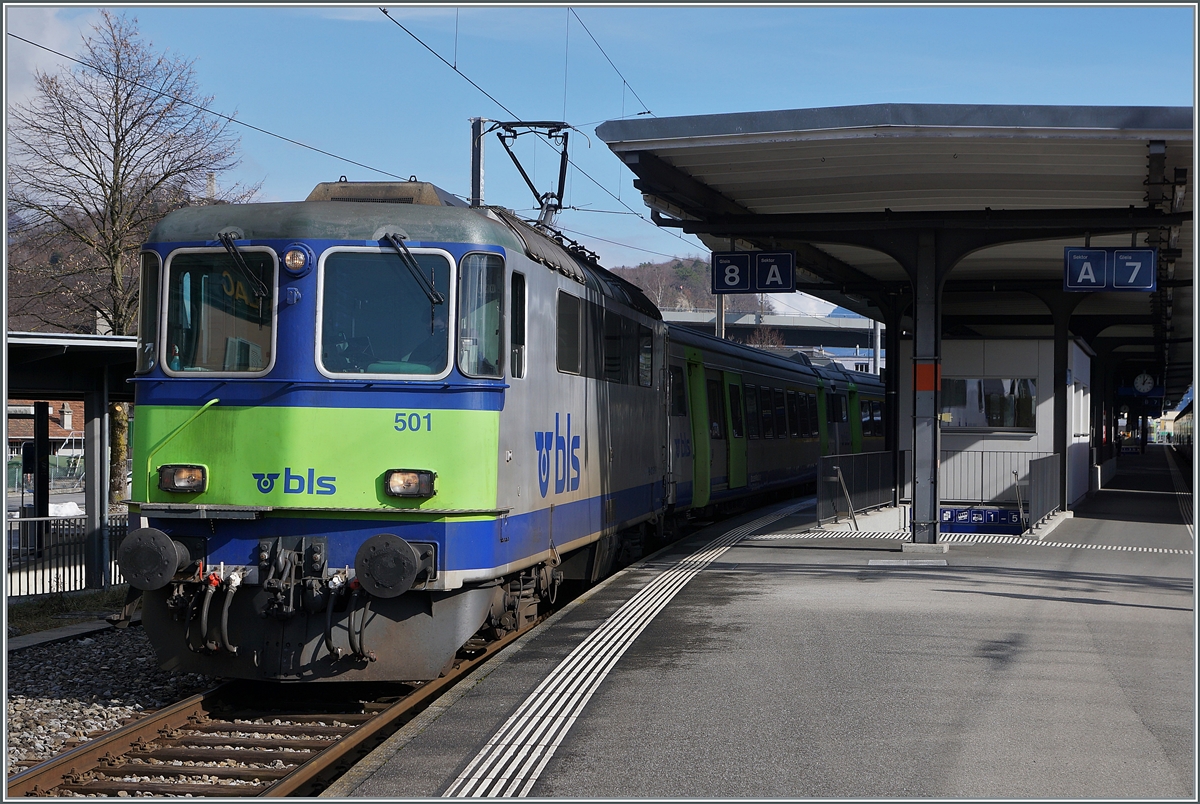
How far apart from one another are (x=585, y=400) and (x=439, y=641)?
307 centimetres

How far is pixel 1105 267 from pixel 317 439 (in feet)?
35.3

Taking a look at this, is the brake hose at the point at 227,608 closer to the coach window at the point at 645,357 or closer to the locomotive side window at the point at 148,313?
the locomotive side window at the point at 148,313

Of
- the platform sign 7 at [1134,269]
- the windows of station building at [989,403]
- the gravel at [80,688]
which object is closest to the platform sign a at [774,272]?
the platform sign 7 at [1134,269]

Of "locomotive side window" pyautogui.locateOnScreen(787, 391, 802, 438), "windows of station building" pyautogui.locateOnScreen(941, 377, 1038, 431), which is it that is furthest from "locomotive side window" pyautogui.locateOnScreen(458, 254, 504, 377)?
"locomotive side window" pyautogui.locateOnScreen(787, 391, 802, 438)

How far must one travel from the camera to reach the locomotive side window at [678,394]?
15.2 meters

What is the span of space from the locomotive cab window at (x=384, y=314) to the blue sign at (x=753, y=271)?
847 centimetres

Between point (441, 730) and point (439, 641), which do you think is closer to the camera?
point (441, 730)

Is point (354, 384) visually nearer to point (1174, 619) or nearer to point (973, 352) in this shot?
point (1174, 619)

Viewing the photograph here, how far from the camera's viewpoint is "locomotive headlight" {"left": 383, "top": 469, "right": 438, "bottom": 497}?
740 centimetres

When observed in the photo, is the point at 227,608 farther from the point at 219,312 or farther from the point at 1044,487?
the point at 1044,487

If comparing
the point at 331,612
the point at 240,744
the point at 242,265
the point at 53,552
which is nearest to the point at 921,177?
the point at 242,265

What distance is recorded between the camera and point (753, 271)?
621 inches

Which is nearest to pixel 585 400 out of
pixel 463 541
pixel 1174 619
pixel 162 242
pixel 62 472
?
pixel 463 541

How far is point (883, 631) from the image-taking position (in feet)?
30.1
